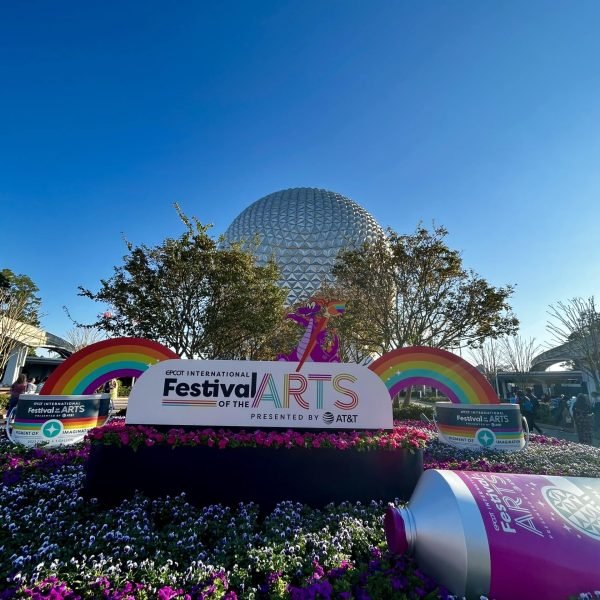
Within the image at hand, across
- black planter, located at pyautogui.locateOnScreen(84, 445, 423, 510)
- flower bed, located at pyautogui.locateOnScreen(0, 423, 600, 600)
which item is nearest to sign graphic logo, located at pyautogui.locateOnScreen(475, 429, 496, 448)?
black planter, located at pyautogui.locateOnScreen(84, 445, 423, 510)

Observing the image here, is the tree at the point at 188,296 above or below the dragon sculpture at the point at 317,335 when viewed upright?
above

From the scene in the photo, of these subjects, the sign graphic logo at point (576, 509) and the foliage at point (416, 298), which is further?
the foliage at point (416, 298)

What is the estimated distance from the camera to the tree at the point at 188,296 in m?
16.6

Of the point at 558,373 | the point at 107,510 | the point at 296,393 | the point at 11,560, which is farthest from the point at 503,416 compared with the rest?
the point at 558,373

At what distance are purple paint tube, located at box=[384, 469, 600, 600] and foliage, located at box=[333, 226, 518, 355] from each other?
16.0 meters

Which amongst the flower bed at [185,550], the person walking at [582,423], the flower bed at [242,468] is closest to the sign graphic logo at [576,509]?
the flower bed at [185,550]

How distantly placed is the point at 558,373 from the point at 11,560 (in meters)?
46.9

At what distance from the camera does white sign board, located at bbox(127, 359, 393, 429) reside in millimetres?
7230

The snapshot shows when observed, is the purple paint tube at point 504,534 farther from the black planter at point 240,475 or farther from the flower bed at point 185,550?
the black planter at point 240,475

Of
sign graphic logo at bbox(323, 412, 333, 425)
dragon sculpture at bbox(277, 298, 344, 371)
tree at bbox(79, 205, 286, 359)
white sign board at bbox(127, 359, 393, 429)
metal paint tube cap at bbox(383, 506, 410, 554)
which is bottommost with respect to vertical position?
metal paint tube cap at bbox(383, 506, 410, 554)

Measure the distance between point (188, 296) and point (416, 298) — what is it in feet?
38.9

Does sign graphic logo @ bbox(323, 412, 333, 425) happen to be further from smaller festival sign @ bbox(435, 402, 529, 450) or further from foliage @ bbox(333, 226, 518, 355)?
foliage @ bbox(333, 226, 518, 355)

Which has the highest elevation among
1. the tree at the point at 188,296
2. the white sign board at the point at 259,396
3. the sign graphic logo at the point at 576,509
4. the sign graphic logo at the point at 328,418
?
the tree at the point at 188,296

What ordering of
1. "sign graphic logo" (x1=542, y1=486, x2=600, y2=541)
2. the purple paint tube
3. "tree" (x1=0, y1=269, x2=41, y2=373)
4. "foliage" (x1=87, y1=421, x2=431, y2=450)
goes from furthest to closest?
"tree" (x1=0, y1=269, x2=41, y2=373)
"foliage" (x1=87, y1=421, x2=431, y2=450)
"sign graphic logo" (x1=542, y1=486, x2=600, y2=541)
the purple paint tube
